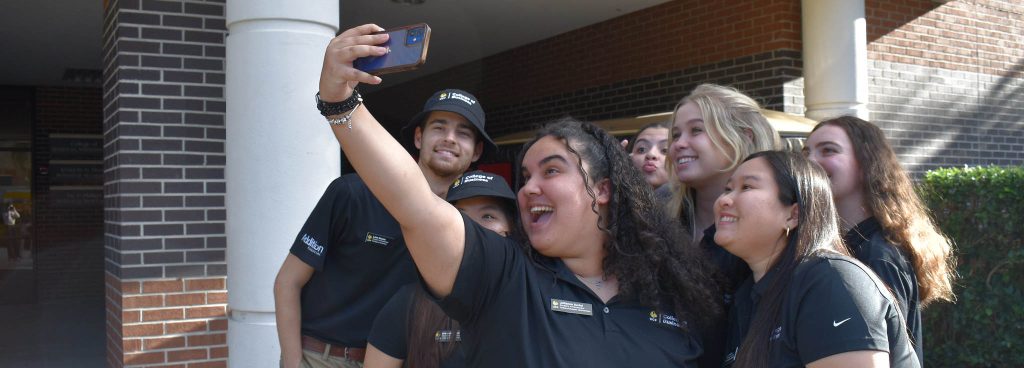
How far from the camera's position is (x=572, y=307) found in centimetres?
195

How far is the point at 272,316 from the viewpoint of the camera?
4602mm

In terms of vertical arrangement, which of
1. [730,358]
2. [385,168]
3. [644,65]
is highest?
[644,65]

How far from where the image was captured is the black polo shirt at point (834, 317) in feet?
5.96

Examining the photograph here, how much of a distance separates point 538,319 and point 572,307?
106 millimetres

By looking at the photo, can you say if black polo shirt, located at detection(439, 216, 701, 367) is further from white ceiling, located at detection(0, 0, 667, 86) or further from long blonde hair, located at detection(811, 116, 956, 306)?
white ceiling, located at detection(0, 0, 667, 86)

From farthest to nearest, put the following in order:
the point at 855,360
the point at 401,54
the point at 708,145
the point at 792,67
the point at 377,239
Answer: the point at 792,67 → the point at 377,239 → the point at 708,145 → the point at 855,360 → the point at 401,54

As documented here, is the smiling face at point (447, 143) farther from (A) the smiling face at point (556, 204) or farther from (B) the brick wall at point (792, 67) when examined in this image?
(B) the brick wall at point (792, 67)

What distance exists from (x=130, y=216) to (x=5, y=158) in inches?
366

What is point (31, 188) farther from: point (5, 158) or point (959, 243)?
point (959, 243)

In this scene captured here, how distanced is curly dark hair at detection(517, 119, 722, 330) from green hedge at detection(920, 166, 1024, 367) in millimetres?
4845

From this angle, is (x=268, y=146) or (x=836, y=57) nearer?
(x=268, y=146)

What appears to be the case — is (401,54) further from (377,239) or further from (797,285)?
(377,239)

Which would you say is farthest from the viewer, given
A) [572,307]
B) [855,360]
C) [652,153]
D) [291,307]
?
[652,153]

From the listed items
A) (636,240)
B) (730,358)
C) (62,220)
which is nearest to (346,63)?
(636,240)
